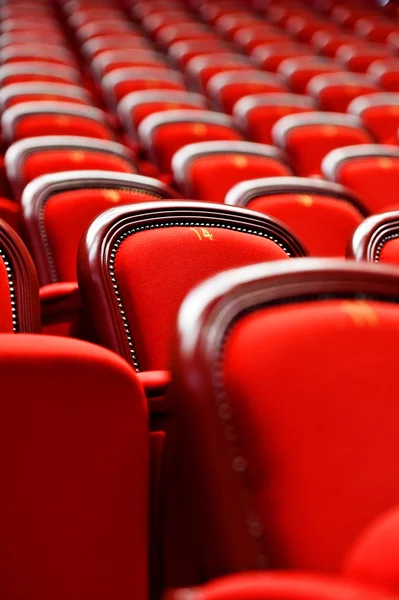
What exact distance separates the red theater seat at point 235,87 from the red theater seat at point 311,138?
263 mm

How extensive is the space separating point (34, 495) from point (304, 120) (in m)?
0.73

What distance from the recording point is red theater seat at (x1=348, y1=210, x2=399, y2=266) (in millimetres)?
393

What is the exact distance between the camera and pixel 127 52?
1346 mm

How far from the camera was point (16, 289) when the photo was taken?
340 mm

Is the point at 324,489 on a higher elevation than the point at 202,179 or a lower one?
lower

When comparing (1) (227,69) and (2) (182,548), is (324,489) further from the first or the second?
(1) (227,69)

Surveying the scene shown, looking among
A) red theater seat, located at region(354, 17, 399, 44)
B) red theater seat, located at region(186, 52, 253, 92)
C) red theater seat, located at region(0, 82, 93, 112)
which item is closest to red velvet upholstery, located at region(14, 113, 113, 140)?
red theater seat, located at region(0, 82, 93, 112)

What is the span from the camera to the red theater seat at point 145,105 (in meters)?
0.96

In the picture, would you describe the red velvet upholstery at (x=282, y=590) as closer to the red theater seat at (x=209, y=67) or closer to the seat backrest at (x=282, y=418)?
the seat backrest at (x=282, y=418)

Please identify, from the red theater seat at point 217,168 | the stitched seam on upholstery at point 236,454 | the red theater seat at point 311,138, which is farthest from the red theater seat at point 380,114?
the stitched seam on upholstery at point 236,454

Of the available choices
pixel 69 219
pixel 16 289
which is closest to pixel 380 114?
pixel 69 219

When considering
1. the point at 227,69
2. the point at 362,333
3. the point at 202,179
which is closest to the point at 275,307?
the point at 362,333

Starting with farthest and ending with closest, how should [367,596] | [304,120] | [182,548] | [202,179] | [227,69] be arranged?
1. [227,69]
2. [304,120]
3. [202,179]
4. [182,548]
5. [367,596]

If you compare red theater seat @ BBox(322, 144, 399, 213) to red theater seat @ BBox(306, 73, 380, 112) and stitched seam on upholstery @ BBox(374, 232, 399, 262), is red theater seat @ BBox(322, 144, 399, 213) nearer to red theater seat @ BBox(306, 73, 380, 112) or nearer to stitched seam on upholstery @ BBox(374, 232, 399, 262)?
stitched seam on upholstery @ BBox(374, 232, 399, 262)
